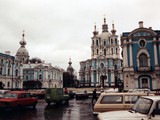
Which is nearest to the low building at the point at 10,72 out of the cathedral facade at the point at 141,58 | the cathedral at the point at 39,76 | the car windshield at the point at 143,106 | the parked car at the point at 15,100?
the cathedral at the point at 39,76

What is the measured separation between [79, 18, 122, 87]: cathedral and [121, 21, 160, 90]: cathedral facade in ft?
130

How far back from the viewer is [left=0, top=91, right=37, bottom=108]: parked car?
16.4 meters

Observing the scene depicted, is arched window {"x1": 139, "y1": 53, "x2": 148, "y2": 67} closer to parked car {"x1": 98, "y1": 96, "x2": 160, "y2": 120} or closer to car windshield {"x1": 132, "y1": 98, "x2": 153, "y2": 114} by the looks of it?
car windshield {"x1": 132, "y1": 98, "x2": 153, "y2": 114}

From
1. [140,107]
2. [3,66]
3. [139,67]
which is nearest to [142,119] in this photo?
[140,107]

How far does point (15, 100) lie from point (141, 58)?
27.6 metres

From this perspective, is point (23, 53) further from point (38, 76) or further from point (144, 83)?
point (144, 83)

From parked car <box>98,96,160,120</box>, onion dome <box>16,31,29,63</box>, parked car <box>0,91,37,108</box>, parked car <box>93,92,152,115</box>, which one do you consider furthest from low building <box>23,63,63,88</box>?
parked car <box>98,96,160,120</box>

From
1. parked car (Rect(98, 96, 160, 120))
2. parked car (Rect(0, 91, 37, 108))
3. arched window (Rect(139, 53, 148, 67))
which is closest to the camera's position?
parked car (Rect(98, 96, 160, 120))

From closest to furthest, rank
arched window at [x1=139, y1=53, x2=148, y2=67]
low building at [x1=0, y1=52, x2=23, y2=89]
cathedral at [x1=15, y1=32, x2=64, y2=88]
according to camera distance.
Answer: arched window at [x1=139, y1=53, x2=148, y2=67] < low building at [x1=0, y1=52, x2=23, y2=89] < cathedral at [x1=15, y1=32, x2=64, y2=88]

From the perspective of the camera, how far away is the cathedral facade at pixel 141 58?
1491 inches

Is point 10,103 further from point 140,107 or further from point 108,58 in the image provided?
point 108,58

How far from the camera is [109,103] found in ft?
34.6

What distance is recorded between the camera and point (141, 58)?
128 feet

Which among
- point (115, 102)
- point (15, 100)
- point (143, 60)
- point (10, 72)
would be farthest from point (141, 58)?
point (10, 72)
